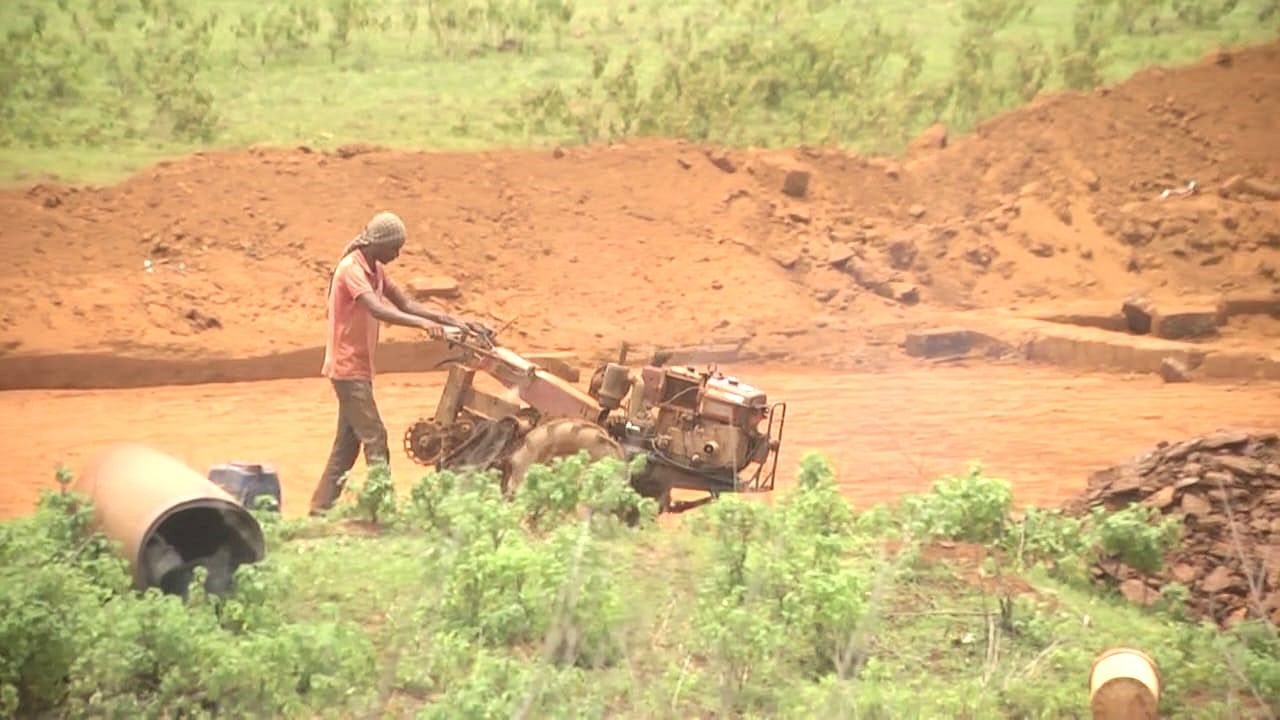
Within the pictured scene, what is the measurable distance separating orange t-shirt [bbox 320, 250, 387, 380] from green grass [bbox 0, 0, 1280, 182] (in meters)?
5.19

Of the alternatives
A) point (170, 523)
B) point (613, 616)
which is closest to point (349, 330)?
point (170, 523)

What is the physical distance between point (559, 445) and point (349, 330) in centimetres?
107

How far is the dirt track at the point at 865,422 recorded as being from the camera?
9.96 meters

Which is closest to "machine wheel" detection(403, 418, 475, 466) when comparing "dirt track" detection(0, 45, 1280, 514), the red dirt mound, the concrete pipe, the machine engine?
the machine engine

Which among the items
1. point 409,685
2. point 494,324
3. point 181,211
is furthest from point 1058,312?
point 409,685

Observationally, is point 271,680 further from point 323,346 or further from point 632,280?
point 632,280

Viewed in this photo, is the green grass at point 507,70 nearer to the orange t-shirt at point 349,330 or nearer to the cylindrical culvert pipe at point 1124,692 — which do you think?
the orange t-shirt at point 349,330

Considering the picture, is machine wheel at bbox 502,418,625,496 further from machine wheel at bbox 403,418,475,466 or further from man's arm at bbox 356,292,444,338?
man's arm at bbox 356,292,444,338

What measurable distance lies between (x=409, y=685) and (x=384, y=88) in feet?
29.8

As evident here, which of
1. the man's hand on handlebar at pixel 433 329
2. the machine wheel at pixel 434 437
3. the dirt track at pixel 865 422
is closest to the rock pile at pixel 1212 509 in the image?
the dirt track at pixel 865 422

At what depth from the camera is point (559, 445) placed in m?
8.05

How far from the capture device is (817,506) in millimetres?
7473

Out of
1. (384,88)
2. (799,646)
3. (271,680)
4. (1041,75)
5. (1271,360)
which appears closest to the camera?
(271,680)

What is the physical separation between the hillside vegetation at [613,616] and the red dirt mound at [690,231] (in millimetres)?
5383
